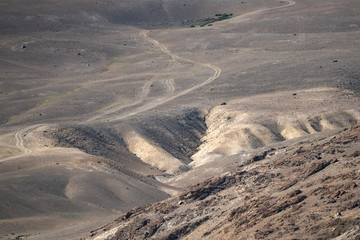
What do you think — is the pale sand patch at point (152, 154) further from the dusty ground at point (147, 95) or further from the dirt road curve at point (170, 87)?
the dirt road curve at point (170, 87)

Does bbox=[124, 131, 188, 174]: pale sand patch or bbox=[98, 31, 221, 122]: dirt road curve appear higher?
bbox=[98, 31, 221, 122]: dirt road curve

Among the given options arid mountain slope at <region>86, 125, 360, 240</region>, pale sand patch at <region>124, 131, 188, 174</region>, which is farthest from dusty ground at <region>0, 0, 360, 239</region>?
arid mountain slope at <region>86, 125, 360, 240</region>

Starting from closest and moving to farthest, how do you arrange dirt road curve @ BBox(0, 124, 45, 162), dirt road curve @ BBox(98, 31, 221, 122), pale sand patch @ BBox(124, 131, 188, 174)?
dirt road curve @ BBox(0, 124, 45, 162) < pale sand patch @ BBox(124, 131, 188, 174) < dirt road curve @ BBox(98, 31, 221, 122)

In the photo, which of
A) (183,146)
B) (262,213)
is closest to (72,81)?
(183,146)

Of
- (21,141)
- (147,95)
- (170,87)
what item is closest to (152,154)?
(21,141)

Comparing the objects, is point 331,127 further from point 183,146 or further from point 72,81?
point 72,81

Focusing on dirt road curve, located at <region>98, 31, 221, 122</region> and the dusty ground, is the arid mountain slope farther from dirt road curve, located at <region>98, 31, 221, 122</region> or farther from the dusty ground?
dirt road curve, located at <region>98, 31, 221, 122</region>
